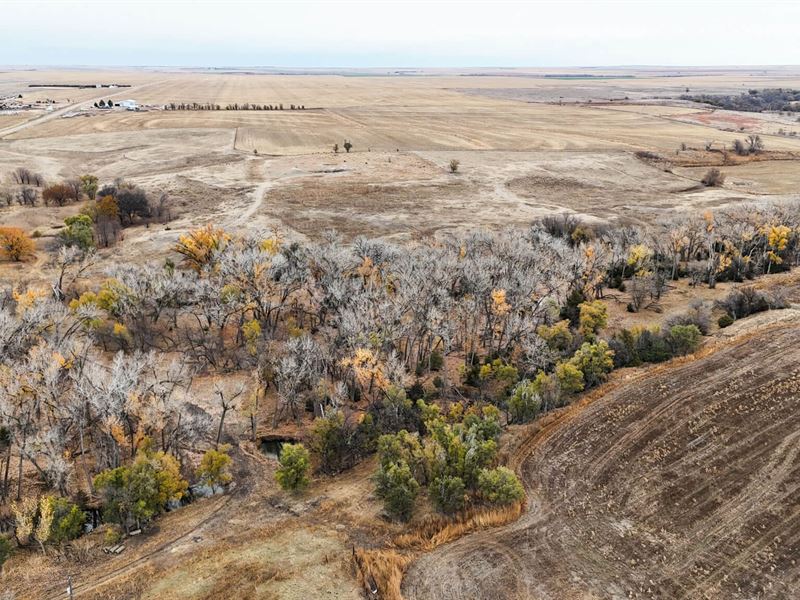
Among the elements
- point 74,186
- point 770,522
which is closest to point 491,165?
point 74,186

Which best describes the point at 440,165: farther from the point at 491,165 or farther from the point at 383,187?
the point at 383,187

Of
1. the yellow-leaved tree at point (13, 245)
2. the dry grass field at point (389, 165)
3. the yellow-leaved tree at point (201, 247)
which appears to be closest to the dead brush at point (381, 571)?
the yellow-leaved tree at point (201, 247)

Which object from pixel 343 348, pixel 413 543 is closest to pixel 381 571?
pixel 413 543

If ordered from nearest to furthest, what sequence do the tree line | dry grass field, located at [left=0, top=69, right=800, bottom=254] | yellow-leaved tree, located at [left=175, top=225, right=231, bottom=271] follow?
the tree line, yellow-leaved tree, located at [left=175, top=225, right=231, bottom=271], dry grass field, located at [left=0, top=69, right=800, bottom=254]

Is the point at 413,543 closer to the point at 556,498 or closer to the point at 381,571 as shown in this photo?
the point at 381,571

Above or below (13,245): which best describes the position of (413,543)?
below

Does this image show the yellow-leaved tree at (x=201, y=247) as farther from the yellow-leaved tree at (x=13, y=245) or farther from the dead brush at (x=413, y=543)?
the dead brush at (x=413, y=543)

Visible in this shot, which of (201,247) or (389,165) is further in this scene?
(389,165)

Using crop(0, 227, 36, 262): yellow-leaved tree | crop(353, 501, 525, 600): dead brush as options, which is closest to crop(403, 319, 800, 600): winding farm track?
crop(353, 501, 525, 600): dead brush

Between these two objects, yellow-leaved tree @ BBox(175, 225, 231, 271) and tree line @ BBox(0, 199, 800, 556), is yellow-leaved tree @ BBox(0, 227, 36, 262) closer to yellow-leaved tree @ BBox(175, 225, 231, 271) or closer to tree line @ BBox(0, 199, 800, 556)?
tree line @ BBox(0, 199, 800, 556)

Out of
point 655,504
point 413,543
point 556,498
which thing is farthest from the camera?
point 556,498
